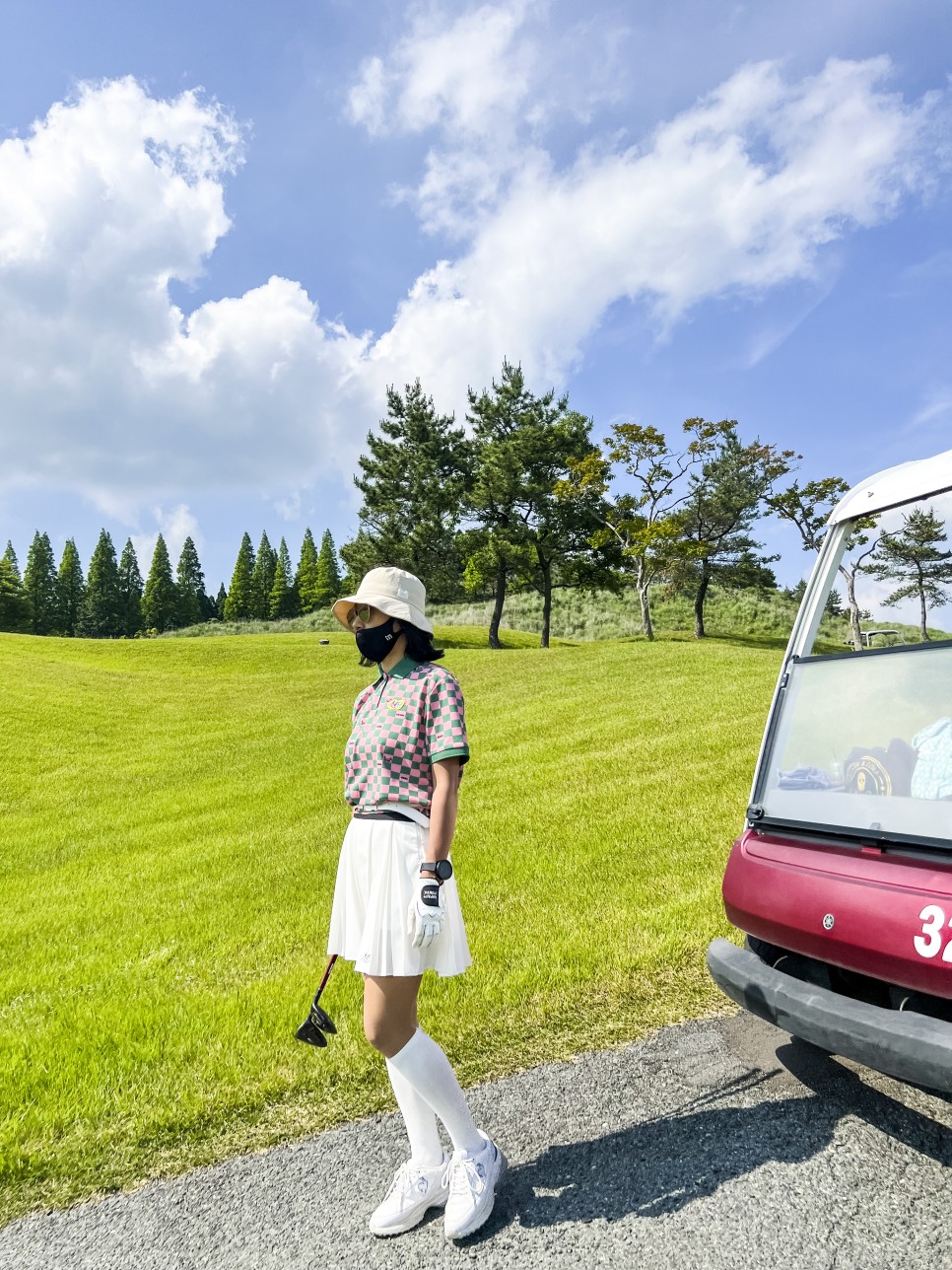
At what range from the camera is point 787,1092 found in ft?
11.0

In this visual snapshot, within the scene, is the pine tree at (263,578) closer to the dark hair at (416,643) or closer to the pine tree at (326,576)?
the pine tree at (326,576)

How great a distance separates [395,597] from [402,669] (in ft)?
0.91

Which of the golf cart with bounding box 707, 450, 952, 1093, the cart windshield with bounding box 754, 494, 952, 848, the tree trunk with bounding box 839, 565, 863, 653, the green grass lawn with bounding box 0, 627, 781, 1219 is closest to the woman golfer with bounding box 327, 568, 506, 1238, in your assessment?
the green grass lawn with bounding box 0, 627, 781, 1219

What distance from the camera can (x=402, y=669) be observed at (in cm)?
302

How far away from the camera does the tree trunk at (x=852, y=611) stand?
13.0 ft

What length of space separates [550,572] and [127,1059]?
1539 inches

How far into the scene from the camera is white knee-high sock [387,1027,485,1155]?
274 cm

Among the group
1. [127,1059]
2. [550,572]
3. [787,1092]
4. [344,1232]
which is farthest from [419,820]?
[550,572]

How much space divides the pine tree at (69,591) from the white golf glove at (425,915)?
8815 cm

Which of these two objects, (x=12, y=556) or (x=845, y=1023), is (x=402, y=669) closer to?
(x=845, y=1023)

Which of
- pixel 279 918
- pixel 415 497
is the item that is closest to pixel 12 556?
pixel 415 497

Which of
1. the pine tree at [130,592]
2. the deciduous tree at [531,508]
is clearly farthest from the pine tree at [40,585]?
the deciduous tree at [531,508]

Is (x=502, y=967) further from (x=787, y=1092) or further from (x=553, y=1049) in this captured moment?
(x=787, y=1092)

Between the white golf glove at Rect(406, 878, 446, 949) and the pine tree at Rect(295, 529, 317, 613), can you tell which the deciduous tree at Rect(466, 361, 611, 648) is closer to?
the white golf glove at Rect(406, 878, 446, 949)
